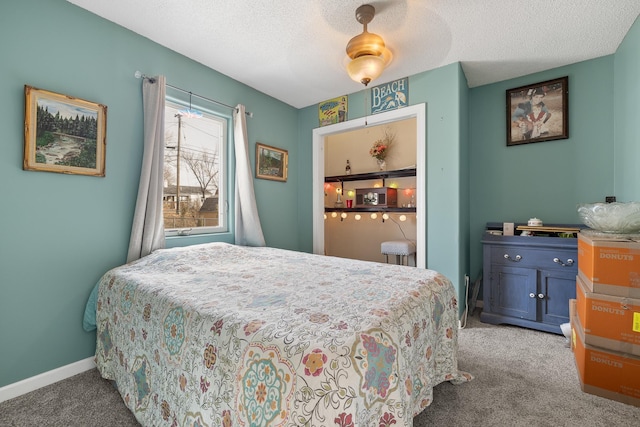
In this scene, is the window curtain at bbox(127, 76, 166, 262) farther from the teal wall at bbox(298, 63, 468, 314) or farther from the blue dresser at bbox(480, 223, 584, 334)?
the blue dresser at bbox(480, 223, 584, 334)

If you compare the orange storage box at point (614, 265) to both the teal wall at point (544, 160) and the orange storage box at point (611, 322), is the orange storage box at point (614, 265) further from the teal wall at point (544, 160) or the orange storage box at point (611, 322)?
the teal wall at point (544, 160)

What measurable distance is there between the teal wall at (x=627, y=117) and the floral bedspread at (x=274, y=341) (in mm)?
1961

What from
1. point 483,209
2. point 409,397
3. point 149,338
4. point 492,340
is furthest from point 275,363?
point 483,209

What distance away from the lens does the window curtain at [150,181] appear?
221 centimetres

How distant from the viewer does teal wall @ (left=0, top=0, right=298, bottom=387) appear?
5.64 feet

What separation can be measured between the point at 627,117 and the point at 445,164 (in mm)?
1454

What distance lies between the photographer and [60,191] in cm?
191

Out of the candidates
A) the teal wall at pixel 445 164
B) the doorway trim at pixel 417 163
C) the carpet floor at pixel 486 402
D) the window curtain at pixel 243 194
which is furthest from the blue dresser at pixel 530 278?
the window curtain at pixel 243 194

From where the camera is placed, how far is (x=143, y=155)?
228 cm

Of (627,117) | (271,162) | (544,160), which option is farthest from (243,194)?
(627,117)

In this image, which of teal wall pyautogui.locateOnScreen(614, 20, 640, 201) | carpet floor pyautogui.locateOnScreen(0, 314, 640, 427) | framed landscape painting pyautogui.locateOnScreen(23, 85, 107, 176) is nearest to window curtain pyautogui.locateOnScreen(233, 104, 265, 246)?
framed landscape painting pyautogui.locateOnScreen(23, 85, 107, 176)

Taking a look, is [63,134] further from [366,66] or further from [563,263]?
[563,263]

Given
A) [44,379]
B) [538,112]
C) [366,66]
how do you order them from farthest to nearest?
1. [538,112]
2. [366,66]
3. [44,379]

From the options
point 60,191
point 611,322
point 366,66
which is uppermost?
point 366,66
